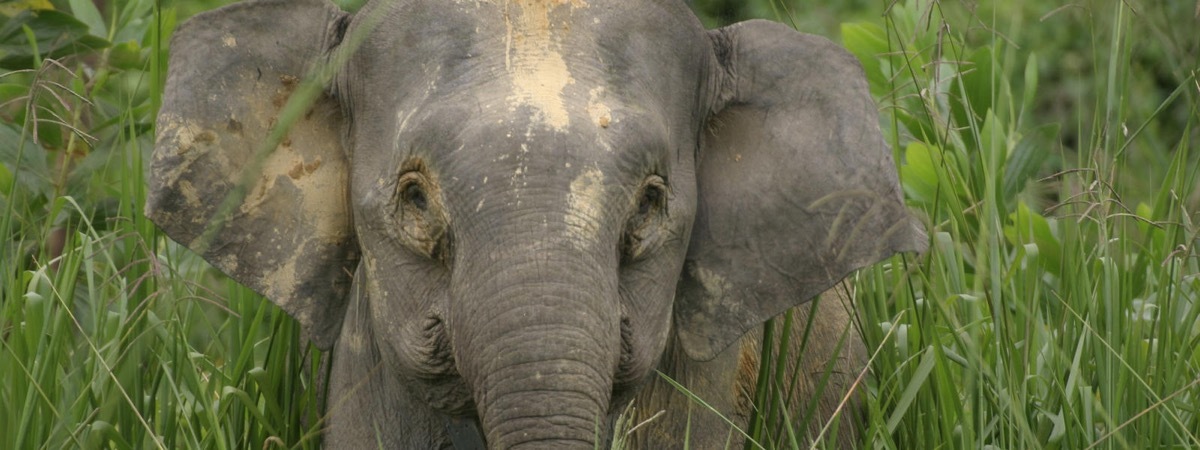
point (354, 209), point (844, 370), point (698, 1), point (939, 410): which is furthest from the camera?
point (698, 1)

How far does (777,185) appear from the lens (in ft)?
11.4

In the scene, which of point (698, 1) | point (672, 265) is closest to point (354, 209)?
point (672, 265)

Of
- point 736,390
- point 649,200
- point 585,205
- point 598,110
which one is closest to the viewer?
point 585,205

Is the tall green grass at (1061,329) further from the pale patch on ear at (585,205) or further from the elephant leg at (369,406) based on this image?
the elephant leg at (369,406)

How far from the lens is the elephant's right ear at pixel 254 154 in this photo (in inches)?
134

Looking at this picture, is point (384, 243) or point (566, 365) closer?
point (566, 365)

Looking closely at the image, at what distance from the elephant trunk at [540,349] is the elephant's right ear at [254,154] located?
0.63 meters

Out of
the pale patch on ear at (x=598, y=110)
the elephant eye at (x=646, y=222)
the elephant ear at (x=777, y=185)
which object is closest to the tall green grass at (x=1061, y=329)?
the elephant ear at (x=777, y=185)

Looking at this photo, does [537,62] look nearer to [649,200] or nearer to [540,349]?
[649,200]

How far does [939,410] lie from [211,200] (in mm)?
1463

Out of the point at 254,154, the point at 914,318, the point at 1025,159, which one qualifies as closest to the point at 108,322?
the point at 254,154

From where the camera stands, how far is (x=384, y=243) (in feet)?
10.5

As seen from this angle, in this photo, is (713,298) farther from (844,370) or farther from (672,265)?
(844,370)

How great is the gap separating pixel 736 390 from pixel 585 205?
864mm
